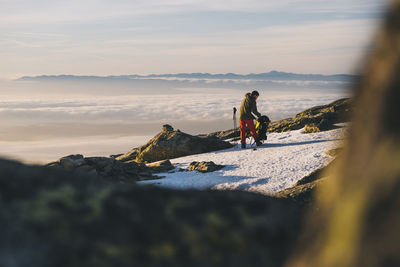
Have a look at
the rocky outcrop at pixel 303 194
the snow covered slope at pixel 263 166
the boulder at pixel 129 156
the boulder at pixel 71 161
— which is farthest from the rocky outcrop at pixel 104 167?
the boulder at pixel 129 156

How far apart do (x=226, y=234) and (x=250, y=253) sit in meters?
0.18

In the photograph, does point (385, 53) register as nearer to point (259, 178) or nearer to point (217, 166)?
point (259, 178)

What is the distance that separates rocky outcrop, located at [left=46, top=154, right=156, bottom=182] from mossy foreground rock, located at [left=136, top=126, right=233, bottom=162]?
5.14m

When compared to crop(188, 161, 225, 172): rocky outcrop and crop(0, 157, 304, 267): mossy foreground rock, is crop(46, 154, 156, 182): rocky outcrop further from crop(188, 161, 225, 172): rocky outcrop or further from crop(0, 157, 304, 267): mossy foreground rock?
crop(0, 157, 304, 267): mossy foreground rock

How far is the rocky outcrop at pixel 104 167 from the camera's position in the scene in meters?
14.6

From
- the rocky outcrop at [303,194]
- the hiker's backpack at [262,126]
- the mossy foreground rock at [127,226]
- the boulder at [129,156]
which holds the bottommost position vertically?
the boulder at [129,156]

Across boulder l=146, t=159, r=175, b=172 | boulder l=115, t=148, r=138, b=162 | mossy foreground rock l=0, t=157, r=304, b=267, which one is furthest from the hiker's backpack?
mossy foreground rock l=0, t=157, r=304, b=267

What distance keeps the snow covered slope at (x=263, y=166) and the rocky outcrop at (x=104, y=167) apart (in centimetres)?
109

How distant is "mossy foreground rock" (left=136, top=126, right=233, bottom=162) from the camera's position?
21.1m

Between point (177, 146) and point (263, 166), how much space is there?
7365 millimetres

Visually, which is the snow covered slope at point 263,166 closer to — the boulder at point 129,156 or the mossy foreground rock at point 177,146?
the mossy foreground rock at point 177,146

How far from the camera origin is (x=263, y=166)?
14.7 metres

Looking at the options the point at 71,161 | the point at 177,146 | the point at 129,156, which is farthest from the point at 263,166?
the point at 129,156

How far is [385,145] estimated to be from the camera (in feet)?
7.04
